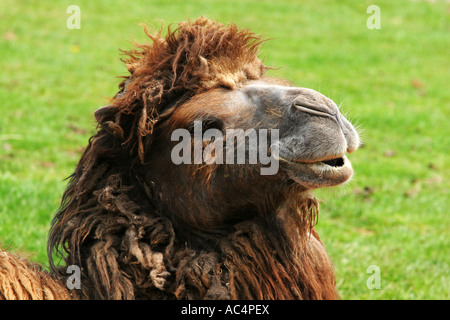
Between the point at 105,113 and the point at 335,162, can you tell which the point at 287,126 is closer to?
the point at 335,162

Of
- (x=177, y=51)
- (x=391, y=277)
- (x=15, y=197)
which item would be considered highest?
(x=177, y=51)

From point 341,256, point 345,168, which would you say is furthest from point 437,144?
point 345,168

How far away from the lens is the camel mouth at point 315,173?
3539mm

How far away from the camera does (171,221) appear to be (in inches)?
156

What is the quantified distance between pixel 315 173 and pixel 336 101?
7809 millimetres

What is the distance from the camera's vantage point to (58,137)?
937 centimetres

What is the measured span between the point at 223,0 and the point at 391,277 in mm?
13425

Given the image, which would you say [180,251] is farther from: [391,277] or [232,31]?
[391,277]

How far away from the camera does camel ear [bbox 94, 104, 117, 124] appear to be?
4031 millimetres

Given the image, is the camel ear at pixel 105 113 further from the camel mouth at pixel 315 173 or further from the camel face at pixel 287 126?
the camel mouth at pixel 315 173

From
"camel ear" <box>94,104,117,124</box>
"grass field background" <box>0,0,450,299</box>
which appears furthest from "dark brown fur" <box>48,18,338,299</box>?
"grass field background" <box>0,0,450,299</box>

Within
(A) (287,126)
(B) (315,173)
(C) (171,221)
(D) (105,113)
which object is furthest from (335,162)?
(D) (105,113)

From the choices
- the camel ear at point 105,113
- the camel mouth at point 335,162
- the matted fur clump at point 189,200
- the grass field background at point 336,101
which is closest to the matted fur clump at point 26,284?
the matted fur clump at point 189,200

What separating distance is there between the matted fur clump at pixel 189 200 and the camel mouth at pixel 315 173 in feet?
0.04
